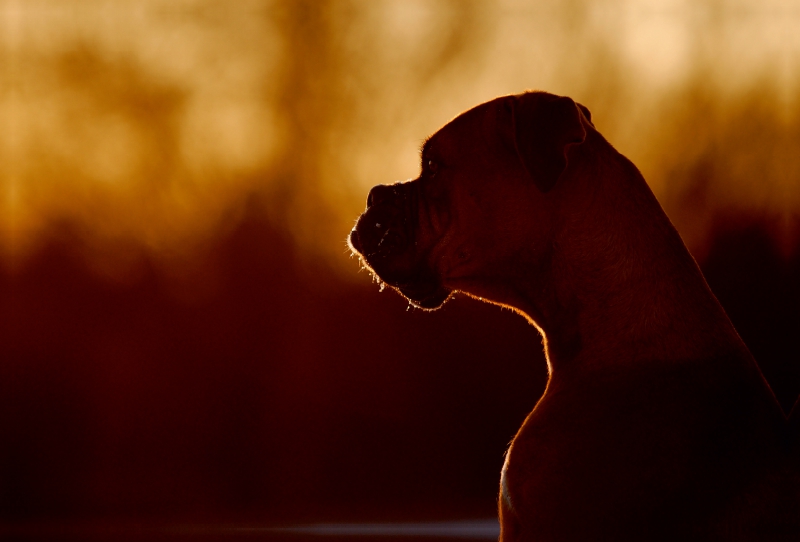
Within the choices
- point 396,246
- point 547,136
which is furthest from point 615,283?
point 396,246

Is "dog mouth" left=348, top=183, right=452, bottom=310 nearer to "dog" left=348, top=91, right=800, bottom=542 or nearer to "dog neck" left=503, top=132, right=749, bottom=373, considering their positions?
"dog" left=348, top=91, right=800, bottom=542

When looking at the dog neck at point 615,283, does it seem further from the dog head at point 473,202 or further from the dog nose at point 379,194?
the dog nose at point 379,194

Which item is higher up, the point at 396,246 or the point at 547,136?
the point at 547,136

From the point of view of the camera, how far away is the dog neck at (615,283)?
88.7 inches

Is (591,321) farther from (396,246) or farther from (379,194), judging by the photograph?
(379,194)

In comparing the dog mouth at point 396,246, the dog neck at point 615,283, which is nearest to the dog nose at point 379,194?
the dog mouth at point 396,246

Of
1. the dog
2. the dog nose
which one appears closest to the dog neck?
the dog

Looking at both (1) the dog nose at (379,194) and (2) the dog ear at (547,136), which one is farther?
(1) the dog nose at (379,194)

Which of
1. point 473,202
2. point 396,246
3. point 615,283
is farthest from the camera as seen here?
point 396,246

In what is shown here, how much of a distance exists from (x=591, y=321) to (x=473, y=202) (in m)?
0.46

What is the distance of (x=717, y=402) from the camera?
2.09 m

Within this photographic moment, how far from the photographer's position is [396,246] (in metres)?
2.76

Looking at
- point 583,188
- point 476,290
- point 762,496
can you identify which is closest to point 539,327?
point 476,290

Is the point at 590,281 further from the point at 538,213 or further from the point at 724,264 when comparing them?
the point at 724,264
